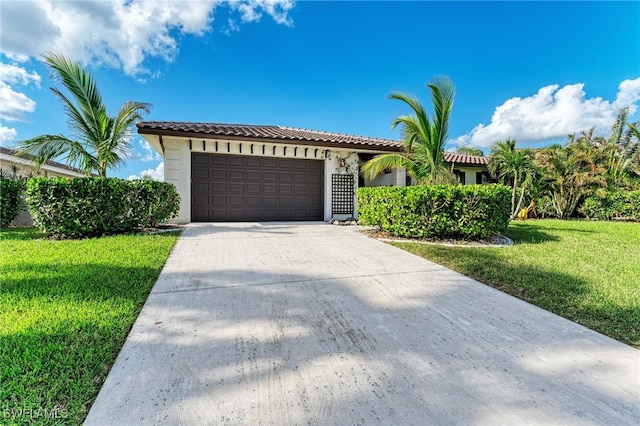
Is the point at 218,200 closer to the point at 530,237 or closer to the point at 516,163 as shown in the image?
the point at 530,237

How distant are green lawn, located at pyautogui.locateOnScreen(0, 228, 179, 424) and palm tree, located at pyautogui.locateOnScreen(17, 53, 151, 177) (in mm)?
2809

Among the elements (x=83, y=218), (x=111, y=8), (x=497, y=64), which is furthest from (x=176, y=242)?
(x=497, y=64)

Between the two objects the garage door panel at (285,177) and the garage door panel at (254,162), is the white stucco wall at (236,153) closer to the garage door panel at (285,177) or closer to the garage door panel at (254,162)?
the garage door panel at (254,162)

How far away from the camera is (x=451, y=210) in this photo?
6.50 meters

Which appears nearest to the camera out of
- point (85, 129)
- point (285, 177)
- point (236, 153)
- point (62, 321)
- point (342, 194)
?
point (62, 321)

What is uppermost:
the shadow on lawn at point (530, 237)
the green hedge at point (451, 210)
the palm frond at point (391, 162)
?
the palm frond at point (391, 162)

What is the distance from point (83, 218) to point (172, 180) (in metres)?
3.21

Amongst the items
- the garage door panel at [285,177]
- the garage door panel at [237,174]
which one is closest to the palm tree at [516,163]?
the garage door panel at [285,177]

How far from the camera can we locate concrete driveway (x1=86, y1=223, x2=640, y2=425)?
1519 mm

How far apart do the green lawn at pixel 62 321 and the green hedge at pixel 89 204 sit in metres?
1.27

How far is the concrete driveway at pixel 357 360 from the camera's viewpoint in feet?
4.98

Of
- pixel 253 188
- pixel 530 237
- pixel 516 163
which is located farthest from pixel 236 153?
pixel 516 163

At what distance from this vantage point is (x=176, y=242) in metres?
5.97

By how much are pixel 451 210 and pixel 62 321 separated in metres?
6.73
